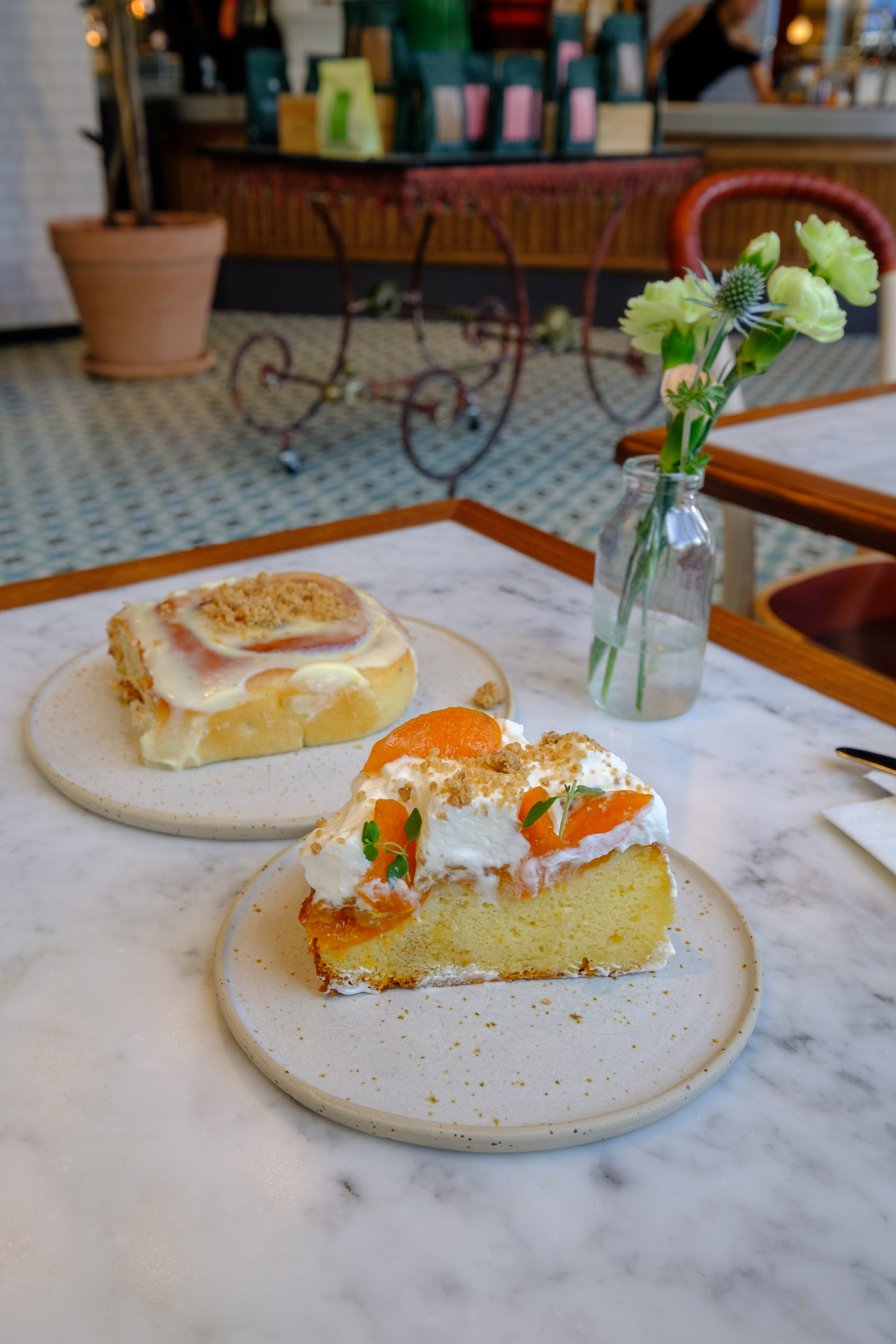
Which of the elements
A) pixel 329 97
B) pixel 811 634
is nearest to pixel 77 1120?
pixel 811 634

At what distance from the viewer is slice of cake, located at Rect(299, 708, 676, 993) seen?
60 centimetres

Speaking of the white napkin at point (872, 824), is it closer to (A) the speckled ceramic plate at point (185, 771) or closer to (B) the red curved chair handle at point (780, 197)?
(A) the speckled ceramic plate at point (185, 771)

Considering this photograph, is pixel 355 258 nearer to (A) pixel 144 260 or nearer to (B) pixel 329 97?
(A) pixel 144 260

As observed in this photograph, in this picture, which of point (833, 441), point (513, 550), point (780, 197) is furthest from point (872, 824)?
point (780, 197)

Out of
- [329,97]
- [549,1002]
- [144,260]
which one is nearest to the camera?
[549,1002]

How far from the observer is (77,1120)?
55 centimetres

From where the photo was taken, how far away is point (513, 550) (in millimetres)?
1286

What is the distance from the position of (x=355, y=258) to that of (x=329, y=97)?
2821 millimetres

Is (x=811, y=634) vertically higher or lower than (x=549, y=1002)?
lower

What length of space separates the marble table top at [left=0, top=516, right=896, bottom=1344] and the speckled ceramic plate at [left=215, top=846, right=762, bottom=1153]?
20mm

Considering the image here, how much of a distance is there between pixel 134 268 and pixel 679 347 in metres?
4.17

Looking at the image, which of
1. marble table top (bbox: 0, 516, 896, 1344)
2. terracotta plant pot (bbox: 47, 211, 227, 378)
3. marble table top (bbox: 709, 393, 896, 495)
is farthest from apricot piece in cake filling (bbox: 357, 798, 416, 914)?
terracotta plant pot (bbox: 47, 211, 227, 378)

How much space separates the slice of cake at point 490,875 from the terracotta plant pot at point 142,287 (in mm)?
4375

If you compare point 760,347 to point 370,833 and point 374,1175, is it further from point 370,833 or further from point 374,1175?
point 374,1175
